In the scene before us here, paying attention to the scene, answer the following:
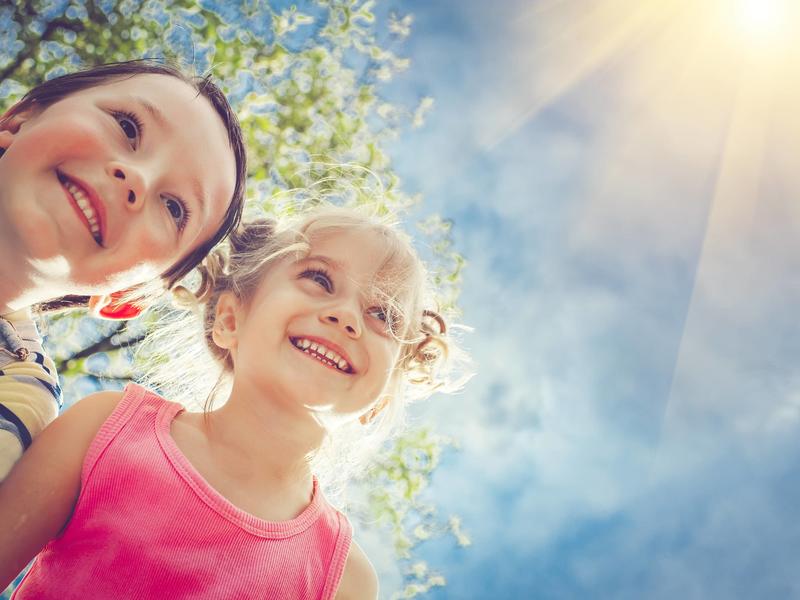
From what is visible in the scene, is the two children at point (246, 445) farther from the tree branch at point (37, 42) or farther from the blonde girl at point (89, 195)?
the tree branch at point (37, 42)

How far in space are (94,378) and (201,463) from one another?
5062mm

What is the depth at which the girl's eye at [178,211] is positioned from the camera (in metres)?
2.34

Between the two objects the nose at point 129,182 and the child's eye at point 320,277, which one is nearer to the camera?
the nose at point 129,182

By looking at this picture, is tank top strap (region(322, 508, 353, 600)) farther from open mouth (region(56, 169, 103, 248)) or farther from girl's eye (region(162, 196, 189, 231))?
open mouth (region(56, 169, 103, 248))

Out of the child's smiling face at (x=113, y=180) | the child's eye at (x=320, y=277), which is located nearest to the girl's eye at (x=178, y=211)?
the child's smiling face at (x=113, y=180)

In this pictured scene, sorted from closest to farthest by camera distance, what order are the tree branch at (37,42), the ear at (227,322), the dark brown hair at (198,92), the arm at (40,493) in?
the arm at (40,493) < the dark brown hair at (198,92) < the ear at (227,322) < the tree branch at (37,42)

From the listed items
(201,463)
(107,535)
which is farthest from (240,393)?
(107,535)

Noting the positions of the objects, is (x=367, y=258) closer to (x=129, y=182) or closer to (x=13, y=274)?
(x=129, y=182)

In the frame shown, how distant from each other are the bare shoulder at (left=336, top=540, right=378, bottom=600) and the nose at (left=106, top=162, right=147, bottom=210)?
181cm

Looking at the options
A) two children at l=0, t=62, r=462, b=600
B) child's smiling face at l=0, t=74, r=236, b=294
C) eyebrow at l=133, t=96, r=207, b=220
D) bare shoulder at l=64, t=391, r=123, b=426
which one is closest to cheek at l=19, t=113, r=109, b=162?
child's smiling face at l=0, t=74, r=236, b=294

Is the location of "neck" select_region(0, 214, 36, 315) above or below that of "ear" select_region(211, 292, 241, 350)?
above

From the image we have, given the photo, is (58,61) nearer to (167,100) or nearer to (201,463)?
(167,100)

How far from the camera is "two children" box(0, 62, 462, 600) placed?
2068 mm

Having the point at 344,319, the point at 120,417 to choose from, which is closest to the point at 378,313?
the point at 344,319
